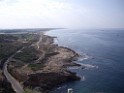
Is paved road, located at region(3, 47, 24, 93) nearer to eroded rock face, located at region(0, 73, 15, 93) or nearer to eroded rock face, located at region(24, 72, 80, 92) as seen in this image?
eroded rock face, located at region(0, 73, 15, 93)

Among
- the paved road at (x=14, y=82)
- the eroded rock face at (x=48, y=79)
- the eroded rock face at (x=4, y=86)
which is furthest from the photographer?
the eroded rock face at (x=48, y=79)

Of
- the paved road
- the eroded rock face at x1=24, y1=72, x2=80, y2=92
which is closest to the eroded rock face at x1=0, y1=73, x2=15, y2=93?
the paved road

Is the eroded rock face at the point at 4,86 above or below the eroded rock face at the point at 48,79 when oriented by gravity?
above

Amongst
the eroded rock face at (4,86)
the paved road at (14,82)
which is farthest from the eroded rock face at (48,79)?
the eroded rock face at (4,86)

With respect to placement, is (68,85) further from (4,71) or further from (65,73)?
(4,71)

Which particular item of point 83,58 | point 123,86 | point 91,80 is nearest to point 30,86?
point 91,80

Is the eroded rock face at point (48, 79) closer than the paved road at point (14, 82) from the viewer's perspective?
No

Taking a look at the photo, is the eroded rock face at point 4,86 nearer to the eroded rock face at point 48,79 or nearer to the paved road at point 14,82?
the paved road at point 14,82

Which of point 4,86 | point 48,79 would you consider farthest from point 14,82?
point 48,79

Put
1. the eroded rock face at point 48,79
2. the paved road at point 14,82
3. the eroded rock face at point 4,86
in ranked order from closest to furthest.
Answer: the eroded rock face at point 4,86
the paved road at point 14,82
the eroded rock face at point 48,79
